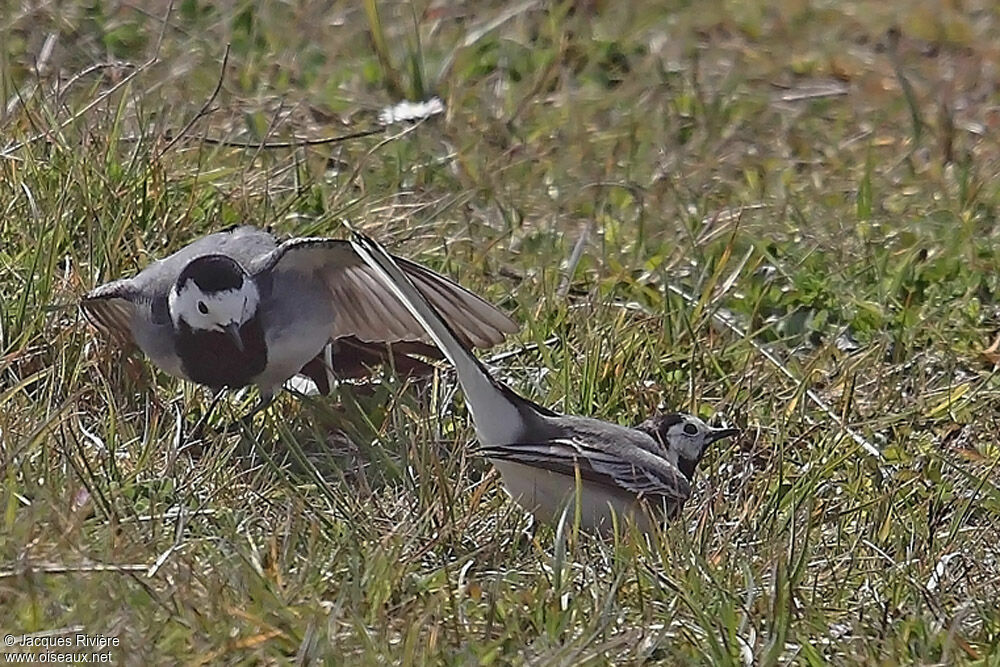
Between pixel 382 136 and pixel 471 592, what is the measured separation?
305 centimetres

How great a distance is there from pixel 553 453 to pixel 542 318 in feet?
3.71

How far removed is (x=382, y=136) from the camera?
6.35 metres

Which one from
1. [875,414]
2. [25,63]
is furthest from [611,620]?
[25,63]

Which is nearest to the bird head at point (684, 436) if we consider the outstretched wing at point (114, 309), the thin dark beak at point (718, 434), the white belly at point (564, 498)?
the thin dark beak at point (718, 434)

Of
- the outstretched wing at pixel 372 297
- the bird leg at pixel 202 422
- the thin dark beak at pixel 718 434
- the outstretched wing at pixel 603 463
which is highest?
the outstretched wing at pixel 372 297

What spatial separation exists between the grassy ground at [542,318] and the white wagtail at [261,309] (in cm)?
13

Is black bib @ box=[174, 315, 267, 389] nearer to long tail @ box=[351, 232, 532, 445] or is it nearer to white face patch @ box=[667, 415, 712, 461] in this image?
long tail @ box=[351, 232, 532, 445]

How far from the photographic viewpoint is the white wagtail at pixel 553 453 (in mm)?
3918

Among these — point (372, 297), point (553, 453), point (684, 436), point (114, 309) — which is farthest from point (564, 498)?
point (114, 309)

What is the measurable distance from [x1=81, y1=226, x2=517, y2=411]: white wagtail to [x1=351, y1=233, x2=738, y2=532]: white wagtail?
42cm

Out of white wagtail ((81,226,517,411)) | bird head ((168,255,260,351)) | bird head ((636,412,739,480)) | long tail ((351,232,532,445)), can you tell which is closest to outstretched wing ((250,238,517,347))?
white wagtail ((81,226,517,411))

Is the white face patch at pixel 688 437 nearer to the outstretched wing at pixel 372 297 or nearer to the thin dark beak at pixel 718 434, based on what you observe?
the thin dark beak at pixel 718 434

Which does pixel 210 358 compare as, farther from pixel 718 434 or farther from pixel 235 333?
pixel 718 434

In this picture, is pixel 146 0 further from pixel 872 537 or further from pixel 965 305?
pixel 872 537
